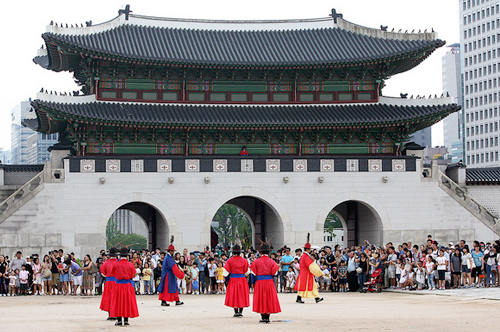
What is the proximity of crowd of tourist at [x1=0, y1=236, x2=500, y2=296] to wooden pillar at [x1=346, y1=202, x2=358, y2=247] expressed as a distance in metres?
10.5

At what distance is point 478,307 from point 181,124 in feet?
63.9

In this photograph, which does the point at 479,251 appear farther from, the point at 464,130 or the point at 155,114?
the point at 464,130

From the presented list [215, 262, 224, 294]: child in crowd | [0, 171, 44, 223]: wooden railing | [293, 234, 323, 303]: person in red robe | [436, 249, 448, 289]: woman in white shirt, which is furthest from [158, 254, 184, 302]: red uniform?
[0, 171, 44, 223]: wooden railing

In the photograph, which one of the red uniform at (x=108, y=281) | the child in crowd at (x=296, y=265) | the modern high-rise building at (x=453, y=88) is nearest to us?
the red uniform at (x=108, y=281)

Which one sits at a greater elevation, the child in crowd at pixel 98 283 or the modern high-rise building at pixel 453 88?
the modern high-rise building at pixel 453 88

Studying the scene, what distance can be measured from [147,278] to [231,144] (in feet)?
37.8

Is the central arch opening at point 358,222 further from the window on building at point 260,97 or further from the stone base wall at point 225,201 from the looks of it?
the window on building at point 260,97

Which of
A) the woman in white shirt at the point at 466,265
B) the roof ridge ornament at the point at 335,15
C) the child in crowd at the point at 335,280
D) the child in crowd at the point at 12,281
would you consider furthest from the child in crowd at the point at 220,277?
the roof ridge ornament at the point at 335,15

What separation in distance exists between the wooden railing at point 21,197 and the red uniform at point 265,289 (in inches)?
723

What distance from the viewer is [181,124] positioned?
1432 inches

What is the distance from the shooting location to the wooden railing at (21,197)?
112ft

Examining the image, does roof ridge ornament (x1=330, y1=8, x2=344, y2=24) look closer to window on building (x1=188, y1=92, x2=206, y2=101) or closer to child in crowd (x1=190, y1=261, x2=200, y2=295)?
window on building (x1=188, y1=92, x2=206, y2=101)

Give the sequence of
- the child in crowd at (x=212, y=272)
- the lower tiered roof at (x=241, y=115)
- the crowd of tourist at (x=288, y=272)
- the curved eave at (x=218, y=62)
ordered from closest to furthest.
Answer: the crowd of tourist at (x=288, y=272) → the child in crowd at (x=212, y=272) → the lower tiered roof at (x=241, y=115) → the curved eave at (x=218, y=62)

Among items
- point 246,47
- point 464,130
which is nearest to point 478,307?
point 246,47
